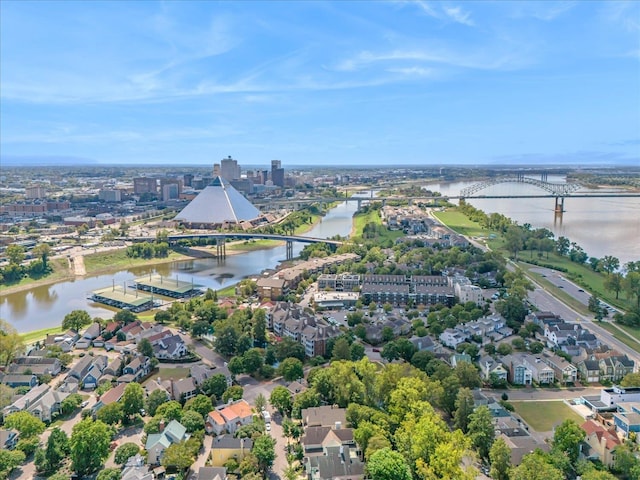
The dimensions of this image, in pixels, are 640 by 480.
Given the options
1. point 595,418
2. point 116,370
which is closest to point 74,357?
point 116,370

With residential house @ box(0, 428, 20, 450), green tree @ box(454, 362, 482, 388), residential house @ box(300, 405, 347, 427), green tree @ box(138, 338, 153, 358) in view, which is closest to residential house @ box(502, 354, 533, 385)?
green tree @ box(454, 362, 482, 388)

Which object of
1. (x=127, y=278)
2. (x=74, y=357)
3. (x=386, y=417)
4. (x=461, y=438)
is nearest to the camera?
(x=461, y=438)

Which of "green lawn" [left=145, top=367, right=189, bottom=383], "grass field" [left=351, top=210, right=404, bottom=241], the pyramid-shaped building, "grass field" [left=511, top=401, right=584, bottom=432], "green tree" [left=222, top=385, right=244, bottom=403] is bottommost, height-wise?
"grass field" [left=511, top=401, right=584, bottom=432]

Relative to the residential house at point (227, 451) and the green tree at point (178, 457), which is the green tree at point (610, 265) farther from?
the green tree at point (178, 457)

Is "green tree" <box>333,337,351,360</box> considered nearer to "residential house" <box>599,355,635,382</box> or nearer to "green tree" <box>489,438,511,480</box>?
"green tree" <box>489,438,511,480</box>

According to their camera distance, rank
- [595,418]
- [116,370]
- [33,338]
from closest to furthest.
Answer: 1. [595,418]
2. [116,370]
3. [33,338]

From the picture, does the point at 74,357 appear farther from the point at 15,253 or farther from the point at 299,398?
the point at 15,253
